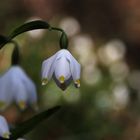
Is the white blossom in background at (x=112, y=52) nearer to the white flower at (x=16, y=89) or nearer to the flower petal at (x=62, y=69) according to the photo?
the white flower at (x=16, y=89)

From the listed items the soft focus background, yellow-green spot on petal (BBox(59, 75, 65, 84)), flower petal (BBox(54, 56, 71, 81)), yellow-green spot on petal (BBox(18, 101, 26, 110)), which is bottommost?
the soft focus background

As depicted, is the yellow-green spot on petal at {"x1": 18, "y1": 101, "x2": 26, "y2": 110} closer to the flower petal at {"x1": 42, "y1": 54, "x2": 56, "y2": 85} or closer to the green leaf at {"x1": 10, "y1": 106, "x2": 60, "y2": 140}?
the green leaf at {"x1": 10, "y1": 106, "x2": 60, "y2": 140}

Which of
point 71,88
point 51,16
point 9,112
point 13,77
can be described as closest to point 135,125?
point 71,88

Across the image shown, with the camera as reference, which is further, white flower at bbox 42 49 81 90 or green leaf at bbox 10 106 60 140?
green leaf at bbox 10 106 60 140

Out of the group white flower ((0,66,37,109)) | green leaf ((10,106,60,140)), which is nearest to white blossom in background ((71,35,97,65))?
white flower ((0,66,37,109))

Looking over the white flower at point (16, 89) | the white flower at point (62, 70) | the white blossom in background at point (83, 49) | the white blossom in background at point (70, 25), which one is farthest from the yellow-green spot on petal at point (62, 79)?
the white blossom in background at point (70, 25)

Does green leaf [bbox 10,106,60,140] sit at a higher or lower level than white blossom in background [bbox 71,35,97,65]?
higher

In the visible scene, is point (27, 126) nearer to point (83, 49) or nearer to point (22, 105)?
point (22, 105)
